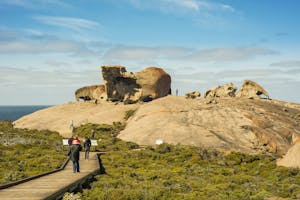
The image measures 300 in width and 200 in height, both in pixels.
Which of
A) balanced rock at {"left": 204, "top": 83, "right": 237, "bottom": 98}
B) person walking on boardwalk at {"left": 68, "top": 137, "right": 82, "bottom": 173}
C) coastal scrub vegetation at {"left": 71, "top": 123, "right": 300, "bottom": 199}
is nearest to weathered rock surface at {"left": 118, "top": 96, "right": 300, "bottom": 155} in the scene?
coastal scrub vegetation at {"left": 71, "top": 123, "right": 300, "bottom": 199}

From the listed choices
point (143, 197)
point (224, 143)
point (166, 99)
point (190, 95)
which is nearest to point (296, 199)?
point (143, 197)

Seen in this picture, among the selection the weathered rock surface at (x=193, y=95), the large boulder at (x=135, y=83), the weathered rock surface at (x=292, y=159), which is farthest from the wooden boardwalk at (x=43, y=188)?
the large boulder at (x=135, y=83)

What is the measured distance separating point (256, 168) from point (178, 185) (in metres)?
14.5

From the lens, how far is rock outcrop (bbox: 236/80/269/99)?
70.9 metres

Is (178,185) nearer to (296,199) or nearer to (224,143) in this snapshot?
(296,199)

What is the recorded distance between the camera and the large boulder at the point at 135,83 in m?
75.8

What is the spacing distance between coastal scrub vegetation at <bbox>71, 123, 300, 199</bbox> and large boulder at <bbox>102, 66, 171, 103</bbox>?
2719 cm

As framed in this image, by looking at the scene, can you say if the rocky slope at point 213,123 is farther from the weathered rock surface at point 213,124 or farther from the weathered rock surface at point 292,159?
the weathered rock surface at point 292,159

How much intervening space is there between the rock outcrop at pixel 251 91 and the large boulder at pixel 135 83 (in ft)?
50.6

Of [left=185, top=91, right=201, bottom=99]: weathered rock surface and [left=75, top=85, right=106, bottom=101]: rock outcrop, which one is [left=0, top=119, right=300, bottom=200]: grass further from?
[left=75, top=85, right=106, bottom=101]: rock outcrop

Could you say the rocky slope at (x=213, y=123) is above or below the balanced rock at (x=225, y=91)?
below

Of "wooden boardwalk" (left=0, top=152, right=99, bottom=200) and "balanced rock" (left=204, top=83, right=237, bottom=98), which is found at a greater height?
"balanced rock" (left=204, top=83, right=237, bottom=98)

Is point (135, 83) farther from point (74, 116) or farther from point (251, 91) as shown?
point (251, 91)

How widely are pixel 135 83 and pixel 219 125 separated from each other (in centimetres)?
2743
